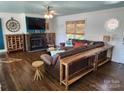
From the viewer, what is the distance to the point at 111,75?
339 centimetres

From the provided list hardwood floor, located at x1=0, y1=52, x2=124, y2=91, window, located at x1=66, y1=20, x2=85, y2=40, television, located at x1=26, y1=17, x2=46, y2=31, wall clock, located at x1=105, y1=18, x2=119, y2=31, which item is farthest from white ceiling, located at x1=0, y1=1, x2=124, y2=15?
hardwood floor, located at x1=0, y1=52, x2=124, y2=91

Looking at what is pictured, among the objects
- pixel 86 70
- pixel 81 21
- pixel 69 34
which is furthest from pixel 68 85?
pixel 69 34

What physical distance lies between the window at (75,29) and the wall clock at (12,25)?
3.24m

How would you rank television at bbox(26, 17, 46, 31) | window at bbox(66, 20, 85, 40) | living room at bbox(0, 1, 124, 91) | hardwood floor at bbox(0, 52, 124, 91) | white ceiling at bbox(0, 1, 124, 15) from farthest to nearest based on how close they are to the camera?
television at bbox(26, 17, 46, 31) → window at bbox(66, 20, 85, 40) → white ceiling at bbox(0, 1, 124, 15) → living room at bbox(0, 1, 124, 91) → hardwood floor at bbox(0, 52, 124, 91)

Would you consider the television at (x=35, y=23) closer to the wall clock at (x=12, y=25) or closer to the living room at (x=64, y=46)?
the living room at (x=64, y=46)

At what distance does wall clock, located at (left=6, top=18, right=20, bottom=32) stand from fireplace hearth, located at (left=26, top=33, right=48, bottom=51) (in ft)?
2.80

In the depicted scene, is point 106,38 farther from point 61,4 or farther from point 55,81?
point 55,81

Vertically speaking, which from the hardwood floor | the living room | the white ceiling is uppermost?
the white ceiling

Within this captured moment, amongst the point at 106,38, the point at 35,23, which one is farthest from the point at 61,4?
the point at 35,23

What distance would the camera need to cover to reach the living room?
9.50 ft

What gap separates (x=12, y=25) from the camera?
20.9 feet

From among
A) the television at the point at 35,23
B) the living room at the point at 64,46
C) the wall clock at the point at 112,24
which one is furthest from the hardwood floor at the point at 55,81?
the television at the point at 35,23

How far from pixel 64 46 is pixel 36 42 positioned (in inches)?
89.6

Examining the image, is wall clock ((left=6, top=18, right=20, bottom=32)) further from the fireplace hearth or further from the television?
the fireplace hearth
